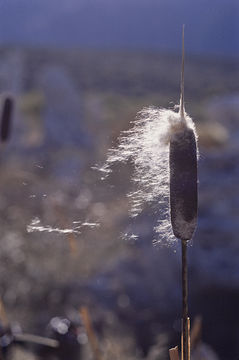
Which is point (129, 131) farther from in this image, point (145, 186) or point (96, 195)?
point (96, 195)

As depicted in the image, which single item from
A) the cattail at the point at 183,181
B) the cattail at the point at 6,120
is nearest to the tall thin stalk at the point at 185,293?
the cattail at the point at 183,181

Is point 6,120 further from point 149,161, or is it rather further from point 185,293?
point 185,293

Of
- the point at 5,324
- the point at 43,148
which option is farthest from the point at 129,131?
the point at 43,148

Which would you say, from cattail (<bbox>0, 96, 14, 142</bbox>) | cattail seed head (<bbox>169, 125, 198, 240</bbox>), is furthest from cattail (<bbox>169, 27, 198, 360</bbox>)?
cattail (<bbox>0, 96, 14, 142</bbox>)

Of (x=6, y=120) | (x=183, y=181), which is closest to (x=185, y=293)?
(x=183, y=181)

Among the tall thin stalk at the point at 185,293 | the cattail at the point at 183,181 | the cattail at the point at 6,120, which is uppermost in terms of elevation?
the cattail at the point at 6,120

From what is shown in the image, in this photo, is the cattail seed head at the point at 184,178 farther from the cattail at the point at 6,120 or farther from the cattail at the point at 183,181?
the cattail at the point at 6,120
